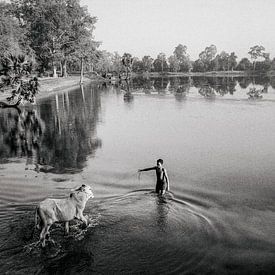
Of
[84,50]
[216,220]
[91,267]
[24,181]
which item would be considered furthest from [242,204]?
[84,50]

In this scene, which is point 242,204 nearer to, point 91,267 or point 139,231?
point 139,231

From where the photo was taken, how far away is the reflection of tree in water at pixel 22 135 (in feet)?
79.8

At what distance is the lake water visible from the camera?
416 inches

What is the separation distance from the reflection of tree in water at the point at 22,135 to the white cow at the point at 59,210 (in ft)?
31.8

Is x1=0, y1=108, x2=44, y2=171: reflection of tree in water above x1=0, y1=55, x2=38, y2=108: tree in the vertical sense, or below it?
below

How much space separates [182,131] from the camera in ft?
106

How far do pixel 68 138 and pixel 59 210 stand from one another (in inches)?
702

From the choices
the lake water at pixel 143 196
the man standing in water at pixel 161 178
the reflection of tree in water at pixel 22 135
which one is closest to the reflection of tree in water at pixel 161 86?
the reflection of tree in water at pixel 22 135

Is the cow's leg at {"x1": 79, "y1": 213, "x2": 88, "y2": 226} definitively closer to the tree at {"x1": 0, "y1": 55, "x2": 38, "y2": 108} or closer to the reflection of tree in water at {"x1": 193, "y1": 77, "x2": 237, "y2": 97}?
the tree at {"x1": 0, "y1": 55, "x2": 38, "y2": 108}

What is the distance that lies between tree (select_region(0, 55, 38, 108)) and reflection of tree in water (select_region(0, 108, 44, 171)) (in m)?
4.92

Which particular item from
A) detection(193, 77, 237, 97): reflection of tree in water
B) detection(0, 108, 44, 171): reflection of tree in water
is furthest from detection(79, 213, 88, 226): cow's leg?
detection(193, 77, 237, 97): reflection of tree in water

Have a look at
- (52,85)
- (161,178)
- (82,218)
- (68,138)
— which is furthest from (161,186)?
(52,85)

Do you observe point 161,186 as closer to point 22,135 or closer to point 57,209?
point 57,209

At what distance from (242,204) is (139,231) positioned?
5196mm
